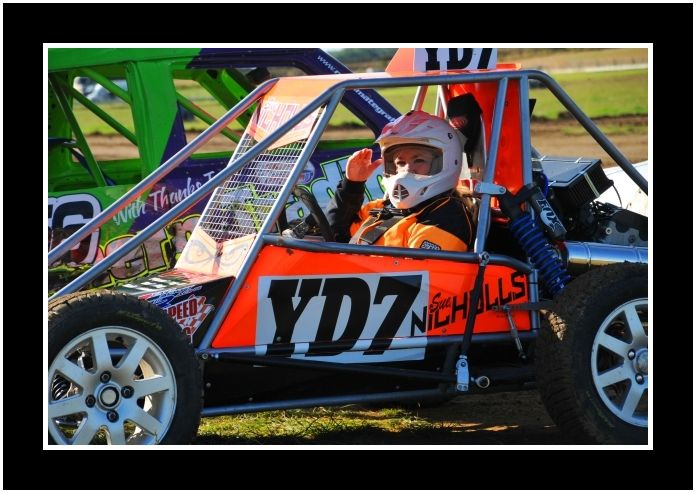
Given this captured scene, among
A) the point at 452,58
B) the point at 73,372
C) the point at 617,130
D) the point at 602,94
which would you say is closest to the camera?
the point at 73,372

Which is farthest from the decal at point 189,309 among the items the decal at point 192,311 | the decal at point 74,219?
the decal at point 74,219

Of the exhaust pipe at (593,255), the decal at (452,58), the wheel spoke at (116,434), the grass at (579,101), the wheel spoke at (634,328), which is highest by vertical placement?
the grass at (579,101)

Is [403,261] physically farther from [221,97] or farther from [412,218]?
[221,97]

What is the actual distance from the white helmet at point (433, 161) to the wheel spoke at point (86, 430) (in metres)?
1.99

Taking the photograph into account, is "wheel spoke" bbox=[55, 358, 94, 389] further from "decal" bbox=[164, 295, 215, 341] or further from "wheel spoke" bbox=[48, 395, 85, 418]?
"decal" bbox=[164, 295, 215, 341]

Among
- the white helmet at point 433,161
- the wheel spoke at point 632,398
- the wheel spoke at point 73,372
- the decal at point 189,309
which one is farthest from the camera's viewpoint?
the white helmet at point 433,161

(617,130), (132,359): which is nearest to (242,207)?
(132,359)

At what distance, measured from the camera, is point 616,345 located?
5.75m

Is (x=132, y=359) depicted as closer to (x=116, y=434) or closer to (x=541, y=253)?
(x=116, y=434)

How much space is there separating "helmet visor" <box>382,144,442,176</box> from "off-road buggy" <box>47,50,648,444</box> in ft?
0.87

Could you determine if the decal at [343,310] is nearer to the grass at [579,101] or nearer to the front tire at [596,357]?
the front tire at [596,357]

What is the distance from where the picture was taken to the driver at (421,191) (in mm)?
6020

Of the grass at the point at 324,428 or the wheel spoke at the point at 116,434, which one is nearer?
the wheel spoke at the point at 116,434

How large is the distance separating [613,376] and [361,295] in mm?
1239
